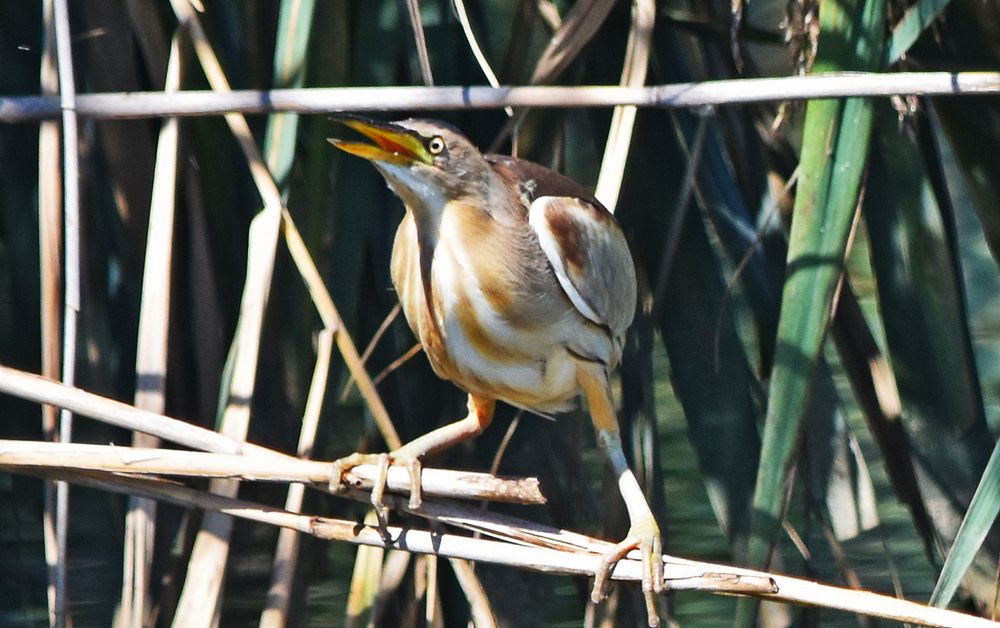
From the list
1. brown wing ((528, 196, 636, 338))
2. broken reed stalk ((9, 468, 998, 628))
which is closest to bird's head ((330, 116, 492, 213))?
brown wing ((528, 196, 636, 338))

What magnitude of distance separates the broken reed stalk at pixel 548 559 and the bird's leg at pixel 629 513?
36 mm

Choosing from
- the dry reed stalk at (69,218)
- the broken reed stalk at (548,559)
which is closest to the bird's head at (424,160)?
the dry reed stalk at (69,218)

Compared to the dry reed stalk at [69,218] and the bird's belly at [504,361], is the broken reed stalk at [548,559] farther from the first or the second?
the bird's belly at [504,361]

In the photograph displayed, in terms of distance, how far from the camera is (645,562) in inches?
65.2

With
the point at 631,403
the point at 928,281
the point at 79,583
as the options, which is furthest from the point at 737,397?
the point at 79,583

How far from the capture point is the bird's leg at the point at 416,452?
4.84 ft

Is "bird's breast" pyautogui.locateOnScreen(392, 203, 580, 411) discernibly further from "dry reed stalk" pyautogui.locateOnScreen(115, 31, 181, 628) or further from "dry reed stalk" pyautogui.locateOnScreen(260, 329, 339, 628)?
"dry reed stalk" pyautogui.locateOnScreen(115, 31, 181, 628)

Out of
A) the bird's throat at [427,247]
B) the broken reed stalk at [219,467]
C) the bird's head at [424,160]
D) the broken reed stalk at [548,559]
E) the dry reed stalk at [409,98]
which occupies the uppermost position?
the dry reed stalk at [409,98]

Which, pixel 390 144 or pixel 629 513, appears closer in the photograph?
pixel 390 144

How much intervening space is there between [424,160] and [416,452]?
38cm

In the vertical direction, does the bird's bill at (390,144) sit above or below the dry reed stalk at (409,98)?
below

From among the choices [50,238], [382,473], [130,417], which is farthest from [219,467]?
[50,238]

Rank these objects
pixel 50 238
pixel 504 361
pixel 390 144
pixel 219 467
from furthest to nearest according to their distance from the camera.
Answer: pixel 504 361 → pixel 50 238 → pixel 390 144 → pixel 219 467

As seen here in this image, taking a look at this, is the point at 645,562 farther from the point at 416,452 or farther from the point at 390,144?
the point at 390,144
